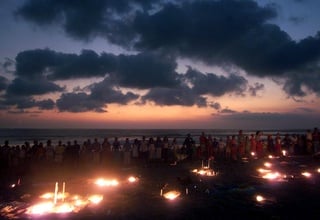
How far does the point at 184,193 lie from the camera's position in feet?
45.5

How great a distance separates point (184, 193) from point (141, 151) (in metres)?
10.3

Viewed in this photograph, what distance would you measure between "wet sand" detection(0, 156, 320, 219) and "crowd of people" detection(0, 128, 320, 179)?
128 centimetres

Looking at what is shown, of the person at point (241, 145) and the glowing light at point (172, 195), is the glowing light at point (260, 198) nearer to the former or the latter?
the glowing light at point (172, 195)

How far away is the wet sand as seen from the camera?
10.9 m

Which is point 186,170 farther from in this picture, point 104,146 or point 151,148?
point 104,146

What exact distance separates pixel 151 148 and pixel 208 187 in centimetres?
908

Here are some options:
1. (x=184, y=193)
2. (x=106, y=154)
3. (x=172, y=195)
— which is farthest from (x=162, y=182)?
(x=106, y=154)

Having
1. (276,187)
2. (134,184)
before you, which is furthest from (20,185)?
(276,187)

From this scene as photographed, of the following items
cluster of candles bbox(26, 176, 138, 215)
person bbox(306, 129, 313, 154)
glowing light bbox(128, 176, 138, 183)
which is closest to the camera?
cluster of candles bbox(26, 176, 138, 215)

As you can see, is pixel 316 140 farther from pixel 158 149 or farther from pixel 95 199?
pixel 95 199

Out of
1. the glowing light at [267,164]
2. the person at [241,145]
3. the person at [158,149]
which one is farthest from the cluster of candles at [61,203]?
the person at [241,145]

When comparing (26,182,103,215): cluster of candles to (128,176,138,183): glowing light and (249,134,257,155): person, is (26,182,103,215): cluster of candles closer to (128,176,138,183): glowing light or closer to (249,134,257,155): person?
(128,176,138,183): glowing light

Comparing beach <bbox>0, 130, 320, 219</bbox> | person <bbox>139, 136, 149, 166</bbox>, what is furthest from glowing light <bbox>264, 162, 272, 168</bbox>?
person <bbox>139, 136, 149, 166</bbox>

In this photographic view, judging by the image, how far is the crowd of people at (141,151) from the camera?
69.3 feet
